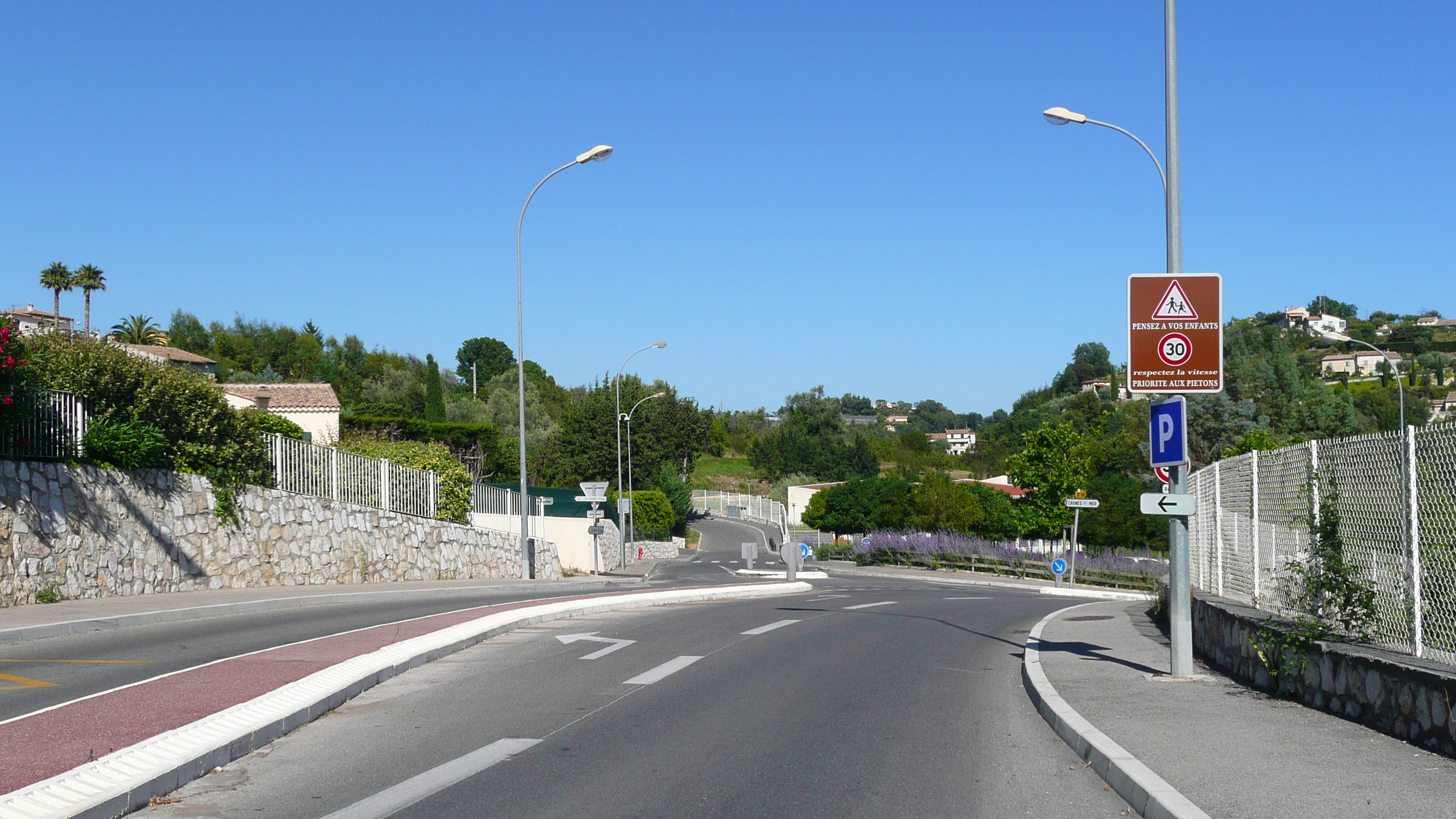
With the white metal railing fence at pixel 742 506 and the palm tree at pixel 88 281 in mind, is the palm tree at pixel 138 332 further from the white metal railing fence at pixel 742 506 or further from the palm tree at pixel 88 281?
the white metal railing fence at pixel 742 506

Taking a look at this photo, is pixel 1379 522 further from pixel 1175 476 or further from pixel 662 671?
pixel 662 671

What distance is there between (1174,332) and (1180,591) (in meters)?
2.32

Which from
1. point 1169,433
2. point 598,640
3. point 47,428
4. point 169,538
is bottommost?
point 598,640

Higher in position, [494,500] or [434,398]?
[434,398]

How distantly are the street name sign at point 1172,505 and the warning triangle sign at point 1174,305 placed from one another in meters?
1.63

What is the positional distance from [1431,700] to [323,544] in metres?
23.4

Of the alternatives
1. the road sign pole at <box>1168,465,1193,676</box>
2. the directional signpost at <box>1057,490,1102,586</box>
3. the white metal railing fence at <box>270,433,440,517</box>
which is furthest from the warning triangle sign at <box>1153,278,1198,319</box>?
the white metal railing fence at <box>270,433,440,517</box>

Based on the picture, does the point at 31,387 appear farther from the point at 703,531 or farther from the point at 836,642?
the point at 703,531

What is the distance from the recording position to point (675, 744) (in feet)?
25.0

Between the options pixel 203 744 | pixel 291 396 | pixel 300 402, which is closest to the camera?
pixel 203 744

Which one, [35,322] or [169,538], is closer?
[169,538]

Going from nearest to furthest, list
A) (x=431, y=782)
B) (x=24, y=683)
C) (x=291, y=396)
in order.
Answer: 1. (x=431, y=782)
2. (x=24, y=683)
3. (x=291, y=396)

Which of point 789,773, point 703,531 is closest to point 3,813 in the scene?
point 789,773

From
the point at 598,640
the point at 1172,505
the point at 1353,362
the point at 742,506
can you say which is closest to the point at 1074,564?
the point at 598,640
